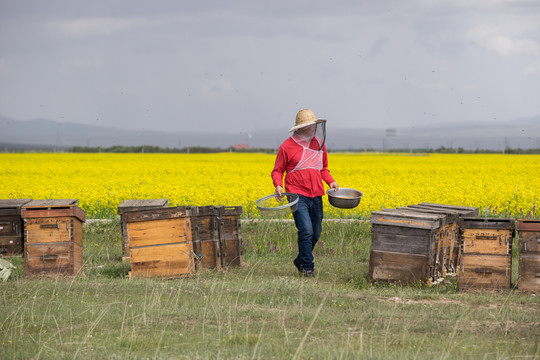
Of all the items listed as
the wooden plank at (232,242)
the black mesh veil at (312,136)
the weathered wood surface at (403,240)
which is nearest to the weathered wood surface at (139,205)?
the wooden plank at (232,242)

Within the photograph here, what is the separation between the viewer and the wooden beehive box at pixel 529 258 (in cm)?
738

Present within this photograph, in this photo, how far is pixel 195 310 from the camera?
611cm

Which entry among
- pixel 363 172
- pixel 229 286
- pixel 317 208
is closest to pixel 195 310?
pixel 229 286

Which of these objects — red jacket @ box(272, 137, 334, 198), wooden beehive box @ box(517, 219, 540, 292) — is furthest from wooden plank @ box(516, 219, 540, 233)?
red jacket @ box(272, 137, 334, 198)

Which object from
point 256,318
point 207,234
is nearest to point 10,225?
point 207,234

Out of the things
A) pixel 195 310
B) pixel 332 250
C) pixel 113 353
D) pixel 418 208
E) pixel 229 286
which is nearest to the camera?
pixel 113 353

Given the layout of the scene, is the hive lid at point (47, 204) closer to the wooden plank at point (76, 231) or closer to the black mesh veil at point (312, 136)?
the wooden plank at point (76, 231)

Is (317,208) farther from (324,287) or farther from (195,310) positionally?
(195,310)

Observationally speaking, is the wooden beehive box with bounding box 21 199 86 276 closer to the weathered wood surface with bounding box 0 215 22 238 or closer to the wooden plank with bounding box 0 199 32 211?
the wooden plank with bounding box 0 199 32 211

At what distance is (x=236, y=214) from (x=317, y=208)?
1298mm

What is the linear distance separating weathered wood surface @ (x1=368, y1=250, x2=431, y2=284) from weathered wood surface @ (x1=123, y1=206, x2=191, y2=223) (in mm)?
2348

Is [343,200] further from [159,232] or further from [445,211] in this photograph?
[159,232]

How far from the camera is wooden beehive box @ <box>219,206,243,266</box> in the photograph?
902 cm

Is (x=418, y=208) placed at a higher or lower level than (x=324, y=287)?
higher
